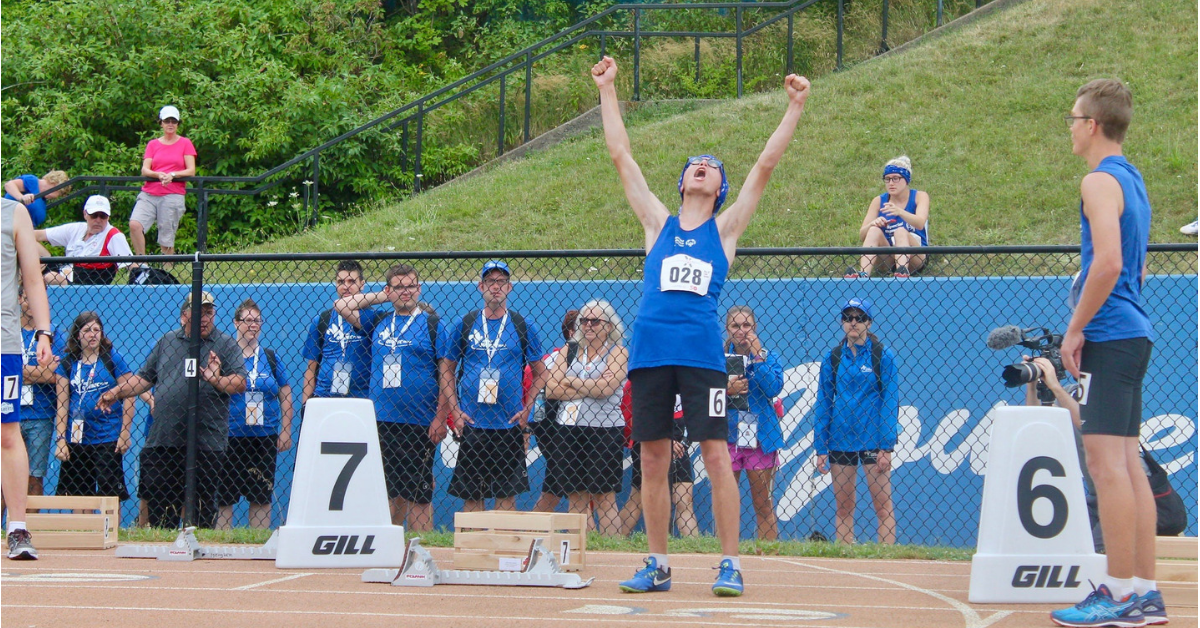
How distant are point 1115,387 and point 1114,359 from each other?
11cm

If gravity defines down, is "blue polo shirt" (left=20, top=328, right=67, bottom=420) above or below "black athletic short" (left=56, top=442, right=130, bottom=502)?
above

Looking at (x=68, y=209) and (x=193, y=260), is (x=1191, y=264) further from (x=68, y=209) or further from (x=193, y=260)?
(x=68, y=209)

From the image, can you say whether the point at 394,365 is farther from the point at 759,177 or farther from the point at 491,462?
the point at 759,177

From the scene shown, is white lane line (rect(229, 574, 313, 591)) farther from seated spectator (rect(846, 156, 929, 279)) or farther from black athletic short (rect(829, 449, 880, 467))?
seated spectator (rect(846, 156, 929, 279))

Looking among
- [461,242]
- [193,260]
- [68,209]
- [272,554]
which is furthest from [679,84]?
[272,554]

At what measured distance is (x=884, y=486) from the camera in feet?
26.1

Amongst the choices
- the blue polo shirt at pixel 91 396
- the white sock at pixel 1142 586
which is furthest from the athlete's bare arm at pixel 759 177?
the blue polo shirt at pixel 91 396

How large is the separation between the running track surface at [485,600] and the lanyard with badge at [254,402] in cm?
212

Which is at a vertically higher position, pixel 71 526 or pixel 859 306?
pixel 859 306

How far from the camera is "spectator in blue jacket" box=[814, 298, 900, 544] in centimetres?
792

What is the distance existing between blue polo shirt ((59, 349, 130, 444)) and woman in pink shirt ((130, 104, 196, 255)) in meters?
5.19

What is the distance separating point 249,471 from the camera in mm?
8688

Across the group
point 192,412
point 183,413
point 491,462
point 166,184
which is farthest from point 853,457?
point 166,184

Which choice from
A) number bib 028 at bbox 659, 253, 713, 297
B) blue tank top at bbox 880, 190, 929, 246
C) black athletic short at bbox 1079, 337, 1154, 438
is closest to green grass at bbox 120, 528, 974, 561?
number bib 028 at bbox 659, 253, 713, 297
